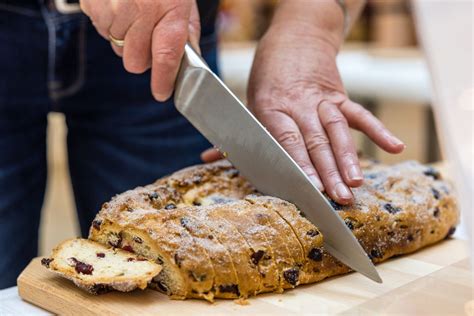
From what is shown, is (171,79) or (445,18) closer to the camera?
(171,79)

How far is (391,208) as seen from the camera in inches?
49.2

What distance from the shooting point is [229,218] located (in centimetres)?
110

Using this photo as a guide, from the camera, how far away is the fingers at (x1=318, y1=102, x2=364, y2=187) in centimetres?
120

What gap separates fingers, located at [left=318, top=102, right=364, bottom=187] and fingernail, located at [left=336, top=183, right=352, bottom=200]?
0.02m

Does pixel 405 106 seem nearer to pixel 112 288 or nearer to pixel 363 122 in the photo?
pixel 363 122

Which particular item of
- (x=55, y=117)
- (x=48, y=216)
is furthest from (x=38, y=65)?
(x=55, y=117)

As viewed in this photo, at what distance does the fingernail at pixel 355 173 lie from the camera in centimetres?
120

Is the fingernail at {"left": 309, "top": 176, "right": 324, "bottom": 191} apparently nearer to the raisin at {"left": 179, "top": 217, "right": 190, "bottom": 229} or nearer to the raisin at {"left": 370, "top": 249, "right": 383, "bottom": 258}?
the raisin at {"left": 370, "top": 249, "right": 383, "bottom": 258}

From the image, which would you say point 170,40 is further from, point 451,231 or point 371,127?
point 451,231

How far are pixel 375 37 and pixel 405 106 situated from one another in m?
0.83

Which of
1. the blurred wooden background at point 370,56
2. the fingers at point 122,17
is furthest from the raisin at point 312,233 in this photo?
the blurred wooden background at point 370,56

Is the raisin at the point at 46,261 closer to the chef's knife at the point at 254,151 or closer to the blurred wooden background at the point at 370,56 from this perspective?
the chef's knife at the point at 254,151

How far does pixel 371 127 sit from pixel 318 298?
386 millimetres

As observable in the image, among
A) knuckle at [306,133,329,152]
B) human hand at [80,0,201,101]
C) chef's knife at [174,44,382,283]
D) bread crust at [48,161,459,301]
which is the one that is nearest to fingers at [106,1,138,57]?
human hand at [80,0,201,101]
